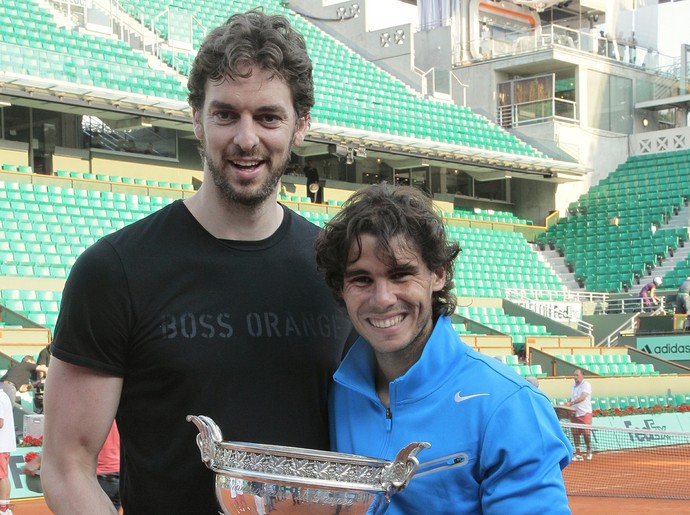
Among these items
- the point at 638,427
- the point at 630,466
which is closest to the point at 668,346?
the point at 638,427

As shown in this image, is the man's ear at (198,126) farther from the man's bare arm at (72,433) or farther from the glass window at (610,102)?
the glass window at (610,102)

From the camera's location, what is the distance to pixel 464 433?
2.20 m

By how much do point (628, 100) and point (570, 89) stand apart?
2.51 m

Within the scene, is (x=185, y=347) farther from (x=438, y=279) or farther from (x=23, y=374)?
(x=23, y=374)

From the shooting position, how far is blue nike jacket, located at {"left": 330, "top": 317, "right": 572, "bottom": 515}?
2131 mm

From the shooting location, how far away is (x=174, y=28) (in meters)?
25.2

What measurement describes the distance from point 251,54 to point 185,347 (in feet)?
2.19

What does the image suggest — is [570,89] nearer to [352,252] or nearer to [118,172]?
[118,172]

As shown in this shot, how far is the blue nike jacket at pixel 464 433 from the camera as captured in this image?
2.13m

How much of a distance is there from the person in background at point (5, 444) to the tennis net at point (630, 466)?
19.6 feet

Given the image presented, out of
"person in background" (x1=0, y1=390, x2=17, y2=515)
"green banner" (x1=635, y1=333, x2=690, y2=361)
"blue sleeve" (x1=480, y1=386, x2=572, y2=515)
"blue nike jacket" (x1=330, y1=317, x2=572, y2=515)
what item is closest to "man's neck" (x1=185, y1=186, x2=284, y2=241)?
"blue nike jacket" (x1=330, y1=317, x2=572, y2=515)

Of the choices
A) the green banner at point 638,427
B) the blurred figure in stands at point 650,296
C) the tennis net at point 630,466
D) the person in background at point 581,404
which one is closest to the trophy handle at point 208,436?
the tennis net at point 630,466

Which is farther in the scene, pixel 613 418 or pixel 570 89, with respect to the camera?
pixel 570 89

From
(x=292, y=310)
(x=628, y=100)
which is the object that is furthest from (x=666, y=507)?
(x=628, y=100)
